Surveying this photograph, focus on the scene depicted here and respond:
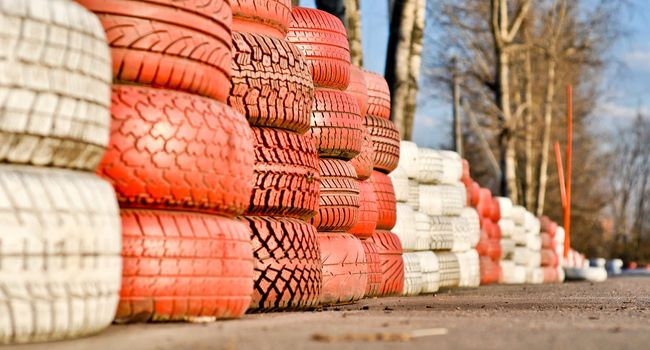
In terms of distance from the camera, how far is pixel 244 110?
5.85 m

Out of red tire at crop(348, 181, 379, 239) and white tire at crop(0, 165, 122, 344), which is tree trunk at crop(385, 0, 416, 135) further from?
white tire at crop(0, 165, 122, 344)

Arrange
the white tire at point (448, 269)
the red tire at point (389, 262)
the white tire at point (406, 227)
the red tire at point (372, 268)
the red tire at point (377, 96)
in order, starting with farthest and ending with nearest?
1. the white tire at point (448, 269)
2. the white tire at point (406, 227)
3. the red tire at point (377, 96)
4. the red tire at point (389, 262)
5. the red tire at point (372, 268)

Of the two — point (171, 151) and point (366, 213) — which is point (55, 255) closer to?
point (171, 151)

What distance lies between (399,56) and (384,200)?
25.2ft

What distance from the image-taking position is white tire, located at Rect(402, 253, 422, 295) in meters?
10.1

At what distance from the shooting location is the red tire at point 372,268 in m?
8.39

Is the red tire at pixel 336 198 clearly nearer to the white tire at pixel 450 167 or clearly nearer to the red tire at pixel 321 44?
the red tire at pixel 321 44

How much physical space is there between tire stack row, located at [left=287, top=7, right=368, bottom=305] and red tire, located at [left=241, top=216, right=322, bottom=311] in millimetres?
960

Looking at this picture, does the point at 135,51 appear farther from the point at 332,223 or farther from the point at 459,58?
the point at 459,58

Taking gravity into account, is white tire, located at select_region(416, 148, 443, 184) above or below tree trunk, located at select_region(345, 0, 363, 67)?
below

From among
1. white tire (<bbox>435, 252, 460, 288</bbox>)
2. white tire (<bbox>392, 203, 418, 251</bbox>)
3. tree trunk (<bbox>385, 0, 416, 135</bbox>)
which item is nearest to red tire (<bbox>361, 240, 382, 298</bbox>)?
white tire (<bbox>392, 203, 418, 251</bbox>)

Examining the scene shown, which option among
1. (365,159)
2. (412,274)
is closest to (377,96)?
(365,159)

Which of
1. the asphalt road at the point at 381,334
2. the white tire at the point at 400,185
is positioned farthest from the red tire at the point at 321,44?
the white tire at the point at 400,185

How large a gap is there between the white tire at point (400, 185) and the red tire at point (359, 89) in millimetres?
2228
